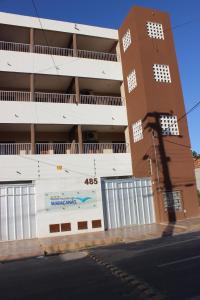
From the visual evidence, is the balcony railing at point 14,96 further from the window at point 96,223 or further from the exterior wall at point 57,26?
the window at point 96,223

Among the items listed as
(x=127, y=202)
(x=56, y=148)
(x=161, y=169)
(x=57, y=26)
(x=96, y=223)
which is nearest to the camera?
(x=96, y=223)

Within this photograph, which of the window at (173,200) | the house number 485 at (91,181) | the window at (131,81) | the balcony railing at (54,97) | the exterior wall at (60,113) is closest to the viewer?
the house number 485 at (91,181)

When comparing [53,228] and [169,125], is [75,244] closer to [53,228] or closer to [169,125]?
[53,228]

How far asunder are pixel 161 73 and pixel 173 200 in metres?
8.91

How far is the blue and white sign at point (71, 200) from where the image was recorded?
798 inches

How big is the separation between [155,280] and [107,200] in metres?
14.1

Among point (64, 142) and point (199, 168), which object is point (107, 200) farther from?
point (199, 168)

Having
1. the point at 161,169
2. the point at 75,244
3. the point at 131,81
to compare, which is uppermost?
the point at 131,81

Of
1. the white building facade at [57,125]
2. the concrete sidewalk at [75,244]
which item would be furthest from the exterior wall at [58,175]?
the concrete sidewalk at [75,244]

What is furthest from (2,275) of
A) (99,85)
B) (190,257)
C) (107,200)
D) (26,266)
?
(99,85)

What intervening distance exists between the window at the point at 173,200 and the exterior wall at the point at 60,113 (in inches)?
245

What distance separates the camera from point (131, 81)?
2527cm

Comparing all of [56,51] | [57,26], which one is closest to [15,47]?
[56,51]

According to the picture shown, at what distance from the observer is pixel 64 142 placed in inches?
1036
